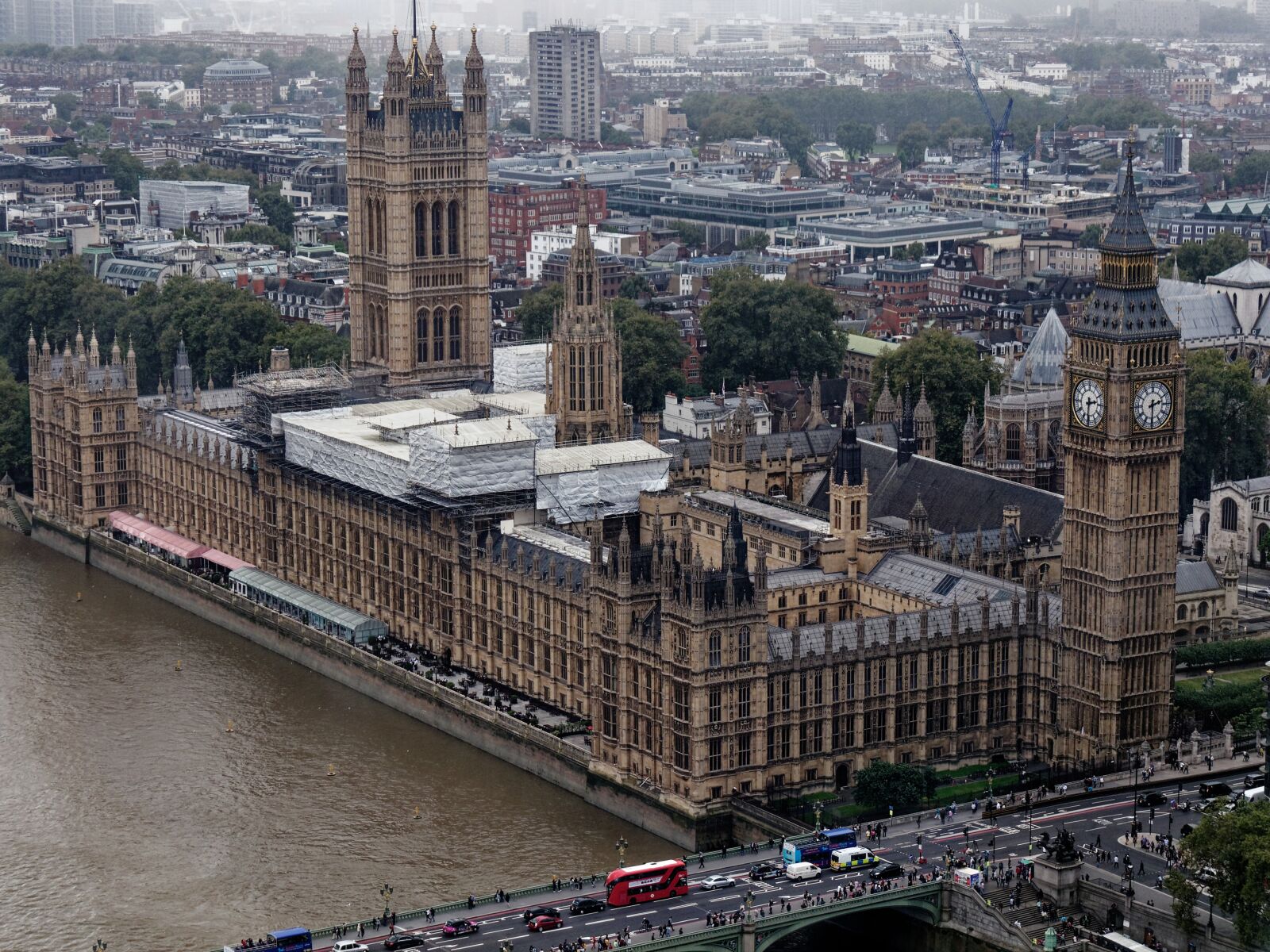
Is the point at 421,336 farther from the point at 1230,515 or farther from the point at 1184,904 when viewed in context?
the point at 1184,904

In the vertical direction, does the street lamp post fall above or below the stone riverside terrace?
below

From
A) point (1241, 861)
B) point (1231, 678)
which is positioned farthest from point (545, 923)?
point (1231, 678)

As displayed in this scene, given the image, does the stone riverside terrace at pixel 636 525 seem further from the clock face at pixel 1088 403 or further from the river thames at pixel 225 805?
the river thames at pixel 225 805

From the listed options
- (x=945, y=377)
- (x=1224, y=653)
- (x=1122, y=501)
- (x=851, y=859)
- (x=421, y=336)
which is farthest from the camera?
(x=945, y=377)

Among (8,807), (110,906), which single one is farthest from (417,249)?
(110,906)

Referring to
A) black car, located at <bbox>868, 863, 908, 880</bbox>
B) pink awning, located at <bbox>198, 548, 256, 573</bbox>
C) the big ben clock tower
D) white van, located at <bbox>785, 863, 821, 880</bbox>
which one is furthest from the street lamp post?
pink awning, located at <bbox>198, 548, 256, 573</bbox>

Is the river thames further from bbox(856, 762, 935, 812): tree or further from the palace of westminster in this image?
bbox(856, 762, 935, 812): tree
